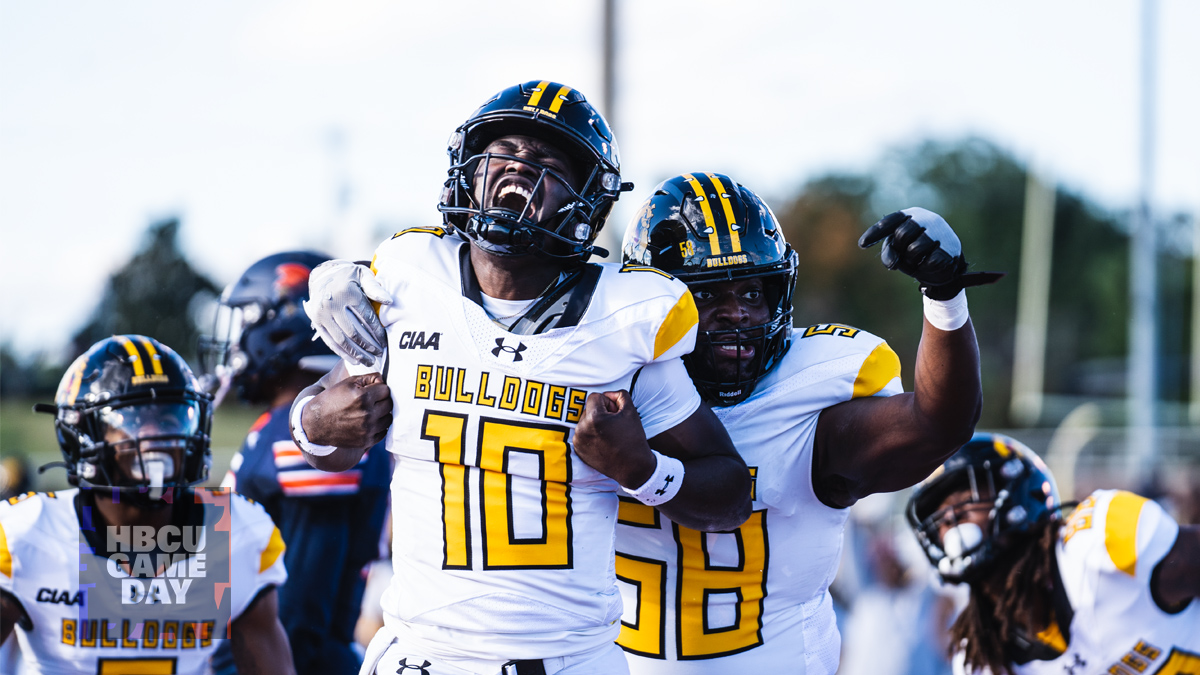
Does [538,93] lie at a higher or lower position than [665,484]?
higher

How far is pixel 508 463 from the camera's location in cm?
235

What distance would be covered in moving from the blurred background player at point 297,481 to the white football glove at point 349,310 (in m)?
1.44

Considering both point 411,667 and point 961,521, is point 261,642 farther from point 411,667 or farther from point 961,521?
point 961,521

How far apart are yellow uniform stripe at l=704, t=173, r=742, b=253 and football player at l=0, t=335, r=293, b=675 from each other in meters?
1.72

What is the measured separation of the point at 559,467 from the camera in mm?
2365

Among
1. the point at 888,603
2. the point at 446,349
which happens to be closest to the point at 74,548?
the point at 446,349

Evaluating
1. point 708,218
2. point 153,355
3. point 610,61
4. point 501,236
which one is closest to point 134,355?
point 153,355

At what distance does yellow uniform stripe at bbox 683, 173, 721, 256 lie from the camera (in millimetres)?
2998

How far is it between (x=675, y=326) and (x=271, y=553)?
166 centimetres

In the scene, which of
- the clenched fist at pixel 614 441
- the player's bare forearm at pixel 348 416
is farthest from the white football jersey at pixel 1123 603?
the player's bare forearm at pixel 348 416

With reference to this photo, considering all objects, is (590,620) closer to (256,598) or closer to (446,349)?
(446,349)

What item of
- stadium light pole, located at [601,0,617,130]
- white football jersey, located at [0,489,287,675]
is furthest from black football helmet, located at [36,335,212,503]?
stadium light pole, located at [601,0,617,130]

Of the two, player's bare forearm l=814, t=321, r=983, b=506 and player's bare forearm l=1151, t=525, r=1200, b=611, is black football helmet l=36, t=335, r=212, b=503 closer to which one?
player's bare forearm l=814, t=321, r=983, b=506

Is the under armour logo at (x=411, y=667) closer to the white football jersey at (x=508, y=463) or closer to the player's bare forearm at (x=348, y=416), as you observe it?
the white football jersey at (x=508, y=463)
